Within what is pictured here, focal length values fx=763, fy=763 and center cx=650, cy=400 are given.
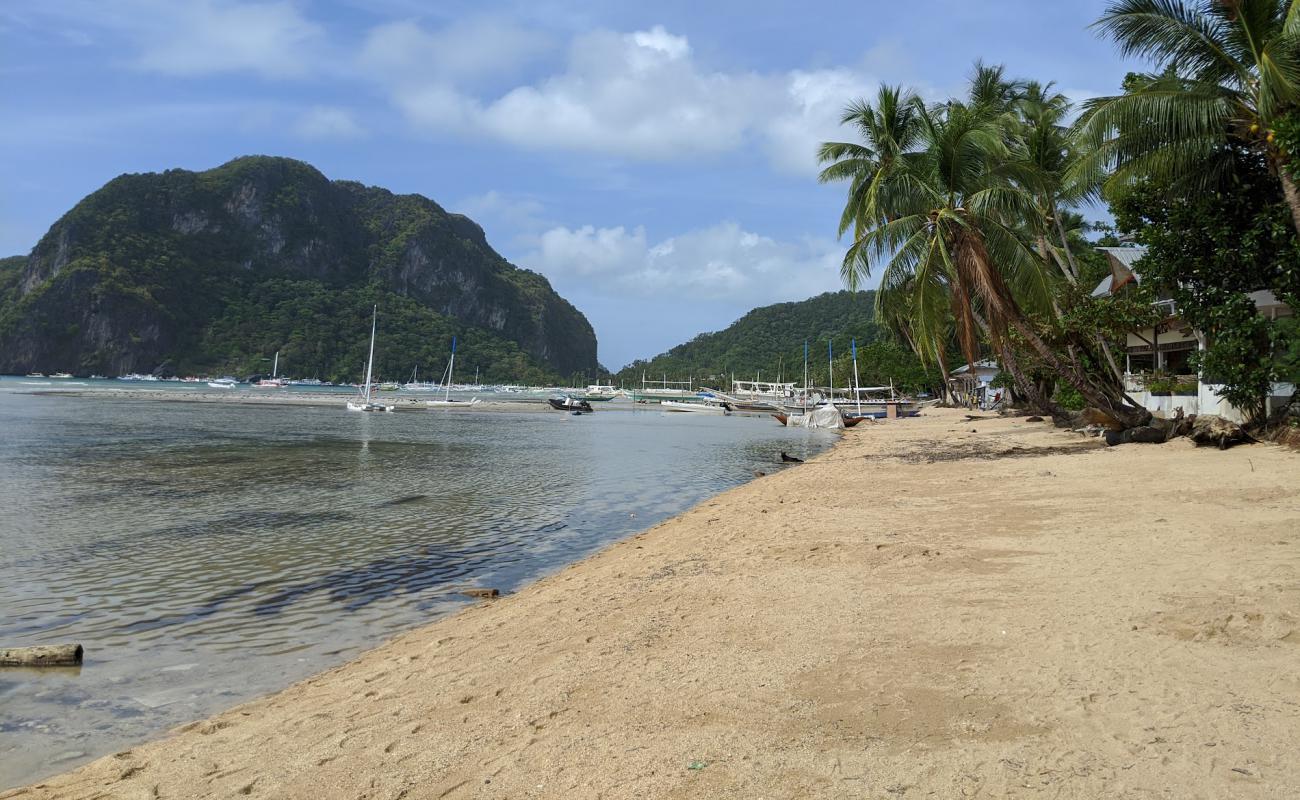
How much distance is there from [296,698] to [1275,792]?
520 cm

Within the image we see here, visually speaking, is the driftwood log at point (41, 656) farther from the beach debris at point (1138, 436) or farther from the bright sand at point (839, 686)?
the beach debris at point (1138, 436)

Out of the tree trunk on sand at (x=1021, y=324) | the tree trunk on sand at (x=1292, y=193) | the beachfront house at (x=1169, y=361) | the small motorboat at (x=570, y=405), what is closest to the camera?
the tree trunk on sand at (x=1292, y=193)

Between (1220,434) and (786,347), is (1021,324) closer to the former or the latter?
(1220,434)

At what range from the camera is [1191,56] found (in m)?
14.2

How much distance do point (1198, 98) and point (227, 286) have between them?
166828mm

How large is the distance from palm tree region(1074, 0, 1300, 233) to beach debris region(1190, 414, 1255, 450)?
12.4 feet

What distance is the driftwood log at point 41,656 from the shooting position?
19.0ft

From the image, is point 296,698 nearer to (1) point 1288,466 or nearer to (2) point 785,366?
(1) point 1288,466

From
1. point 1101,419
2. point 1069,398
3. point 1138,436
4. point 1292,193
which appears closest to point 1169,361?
point 1069,398

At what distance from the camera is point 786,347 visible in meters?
146

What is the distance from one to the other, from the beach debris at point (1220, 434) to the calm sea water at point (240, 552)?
9580 mm

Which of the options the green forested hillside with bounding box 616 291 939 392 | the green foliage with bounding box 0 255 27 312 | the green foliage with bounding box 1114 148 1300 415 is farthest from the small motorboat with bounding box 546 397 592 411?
the green foliage with bounding box 0 255 27 312

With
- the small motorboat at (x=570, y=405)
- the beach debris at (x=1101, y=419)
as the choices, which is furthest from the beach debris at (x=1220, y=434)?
the small motorboat at (x=570, y=405)

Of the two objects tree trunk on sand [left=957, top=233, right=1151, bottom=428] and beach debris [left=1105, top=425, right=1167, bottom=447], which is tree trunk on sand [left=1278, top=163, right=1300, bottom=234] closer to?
beach debris [left=1105, top=425, right=1167, bottom=447]
